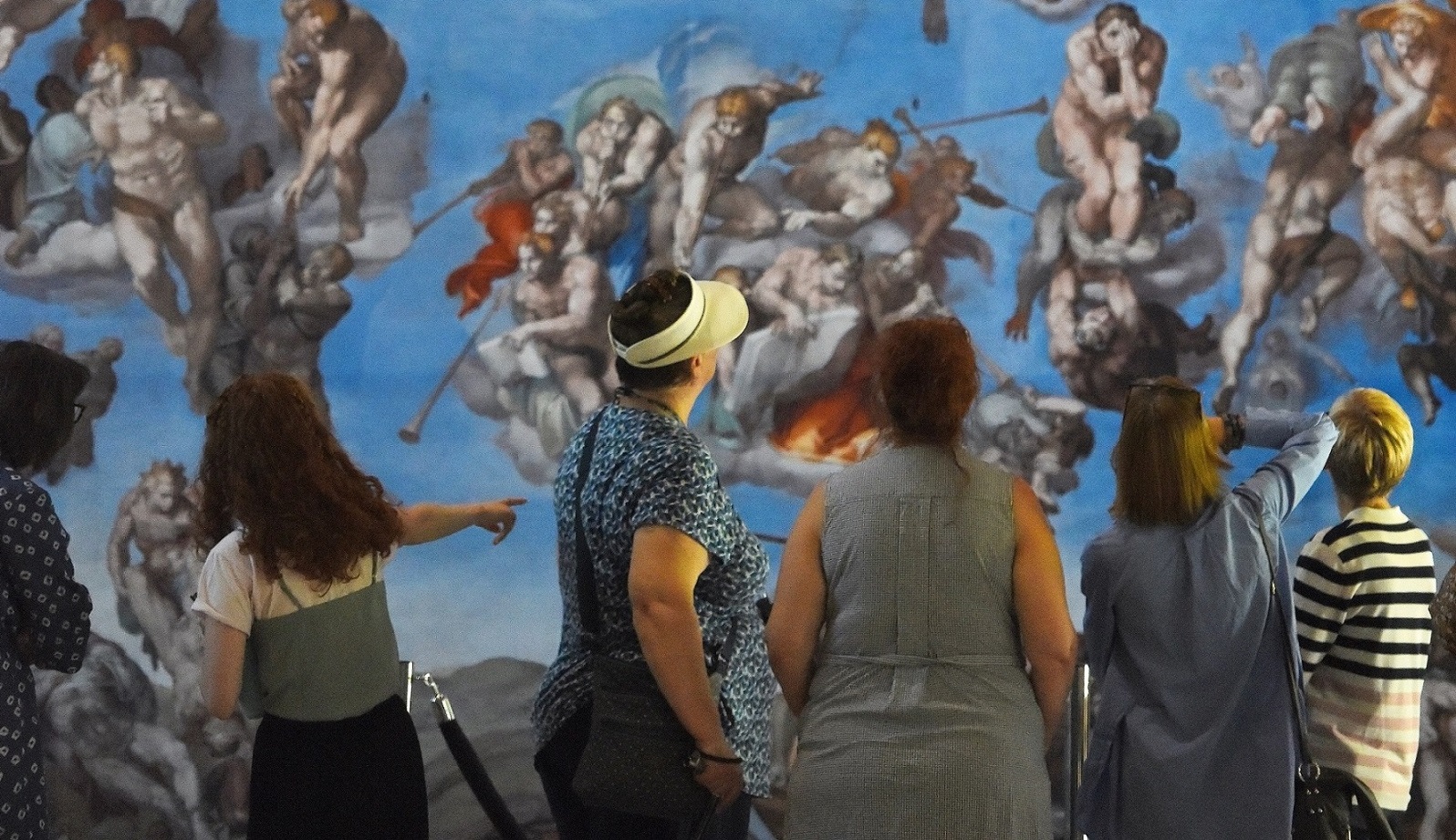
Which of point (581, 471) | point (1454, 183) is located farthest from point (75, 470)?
point (1454, 183)

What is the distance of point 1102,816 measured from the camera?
378cm

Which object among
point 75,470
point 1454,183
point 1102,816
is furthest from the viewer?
point 75,470

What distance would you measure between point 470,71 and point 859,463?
384 centimetres

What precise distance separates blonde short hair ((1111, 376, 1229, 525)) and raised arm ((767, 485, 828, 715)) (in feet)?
2.60

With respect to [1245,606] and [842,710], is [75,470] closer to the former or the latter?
[842,710]

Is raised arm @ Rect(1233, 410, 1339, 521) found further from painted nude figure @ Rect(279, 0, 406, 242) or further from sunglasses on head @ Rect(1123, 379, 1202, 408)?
painted nude figure @ Rect(279, 0, 406, 242)

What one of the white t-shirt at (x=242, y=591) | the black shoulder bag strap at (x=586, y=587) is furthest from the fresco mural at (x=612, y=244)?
the black shoulder bag strap at (x=586, y=587)

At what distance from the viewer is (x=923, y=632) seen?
10.8ft

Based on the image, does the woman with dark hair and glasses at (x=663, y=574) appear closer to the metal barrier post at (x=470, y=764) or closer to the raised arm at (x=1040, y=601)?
the raised arm at (x=1040, y=601)

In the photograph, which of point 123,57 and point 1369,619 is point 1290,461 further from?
point 123,57

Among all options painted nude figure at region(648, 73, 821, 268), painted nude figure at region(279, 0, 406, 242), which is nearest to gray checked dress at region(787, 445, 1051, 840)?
painted nude figure at region(648, 73, 821, 268)

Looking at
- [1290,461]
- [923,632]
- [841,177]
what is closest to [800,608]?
[923,632]

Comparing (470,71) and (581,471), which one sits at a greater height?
(470,71)

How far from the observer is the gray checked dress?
10.6 ft
